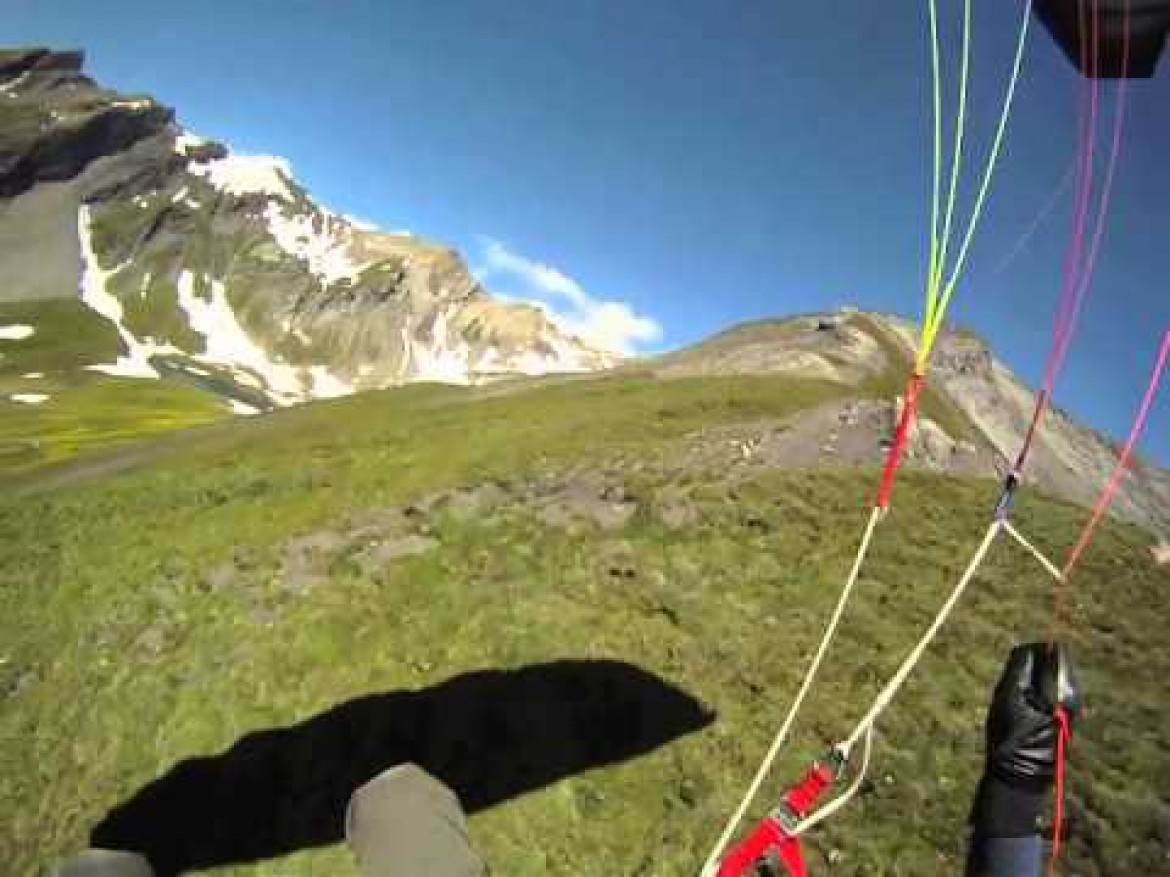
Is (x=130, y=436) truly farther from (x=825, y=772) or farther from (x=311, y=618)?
(x=825, y=772)

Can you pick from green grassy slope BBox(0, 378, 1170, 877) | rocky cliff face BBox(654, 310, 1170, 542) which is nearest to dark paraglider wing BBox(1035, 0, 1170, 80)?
green grassy slope BBox(0, 378, 1170, 877)

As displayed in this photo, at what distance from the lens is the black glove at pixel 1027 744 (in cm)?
647

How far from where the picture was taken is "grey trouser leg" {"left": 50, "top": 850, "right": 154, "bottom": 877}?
13.4 meters

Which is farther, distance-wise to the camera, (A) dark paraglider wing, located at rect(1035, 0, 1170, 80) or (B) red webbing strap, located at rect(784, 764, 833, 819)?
(A) dark paraglider wing, located at rect(1035, 0, 1170, 80)

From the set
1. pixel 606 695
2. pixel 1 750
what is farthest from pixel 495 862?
pixel 1 750

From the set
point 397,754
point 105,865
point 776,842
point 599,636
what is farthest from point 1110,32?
point 105,865

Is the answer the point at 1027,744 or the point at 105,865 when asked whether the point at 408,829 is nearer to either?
the point at 105,865

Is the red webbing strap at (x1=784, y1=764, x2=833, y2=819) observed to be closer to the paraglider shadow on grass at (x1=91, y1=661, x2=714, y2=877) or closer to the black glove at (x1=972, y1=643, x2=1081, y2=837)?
the black glove at (x1=972, y1=643, x2=1081, y2=837)

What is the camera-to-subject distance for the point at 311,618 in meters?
22.4

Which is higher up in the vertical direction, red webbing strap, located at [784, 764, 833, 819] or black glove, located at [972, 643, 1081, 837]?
black glove, located at [972, 643, 1081, 837]

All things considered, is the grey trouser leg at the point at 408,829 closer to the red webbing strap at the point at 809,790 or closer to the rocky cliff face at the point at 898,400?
the red webbing strap at the point at 809,790

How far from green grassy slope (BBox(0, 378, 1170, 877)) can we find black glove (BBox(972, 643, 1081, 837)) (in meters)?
8.50

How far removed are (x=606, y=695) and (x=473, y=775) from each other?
3.51 meters

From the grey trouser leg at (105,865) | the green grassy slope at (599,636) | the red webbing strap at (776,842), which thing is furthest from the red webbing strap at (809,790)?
the grey trouser leg at (105,865)
